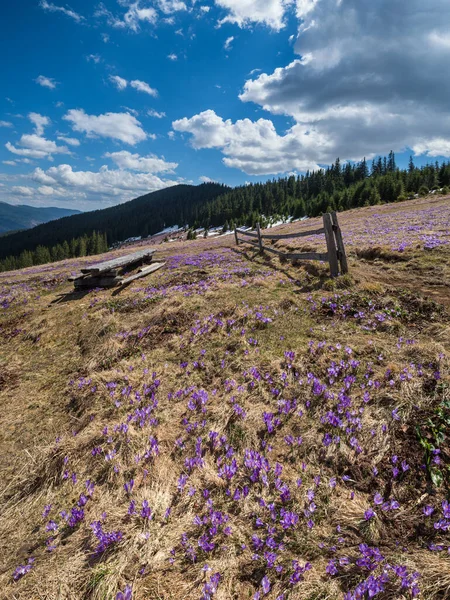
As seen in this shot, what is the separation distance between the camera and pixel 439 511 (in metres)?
2.66

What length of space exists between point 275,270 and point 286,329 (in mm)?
6065

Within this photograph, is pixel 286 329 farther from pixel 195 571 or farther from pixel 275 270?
pixel 275 270

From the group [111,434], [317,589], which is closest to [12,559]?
[111,434]

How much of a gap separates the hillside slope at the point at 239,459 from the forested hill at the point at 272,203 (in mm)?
57552

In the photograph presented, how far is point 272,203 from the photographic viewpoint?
408 feet

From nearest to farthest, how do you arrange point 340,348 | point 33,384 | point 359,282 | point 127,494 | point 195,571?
point 195,571, point 127,494, point 340,348, point 33,384, point 359,282

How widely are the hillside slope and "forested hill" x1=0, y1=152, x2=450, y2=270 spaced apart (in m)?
57.6

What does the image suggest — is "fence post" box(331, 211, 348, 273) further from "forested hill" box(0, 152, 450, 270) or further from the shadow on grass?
"forested hill" box(0, 152, 450, 270)

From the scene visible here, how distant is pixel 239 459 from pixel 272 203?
13138cm

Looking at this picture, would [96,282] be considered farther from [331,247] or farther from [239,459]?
[239,459]

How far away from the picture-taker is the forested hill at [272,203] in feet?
249

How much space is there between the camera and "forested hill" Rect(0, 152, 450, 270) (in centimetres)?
7600

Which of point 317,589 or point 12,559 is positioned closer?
point 317,589

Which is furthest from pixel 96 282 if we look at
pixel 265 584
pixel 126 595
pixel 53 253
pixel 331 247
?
pixel 53 253
